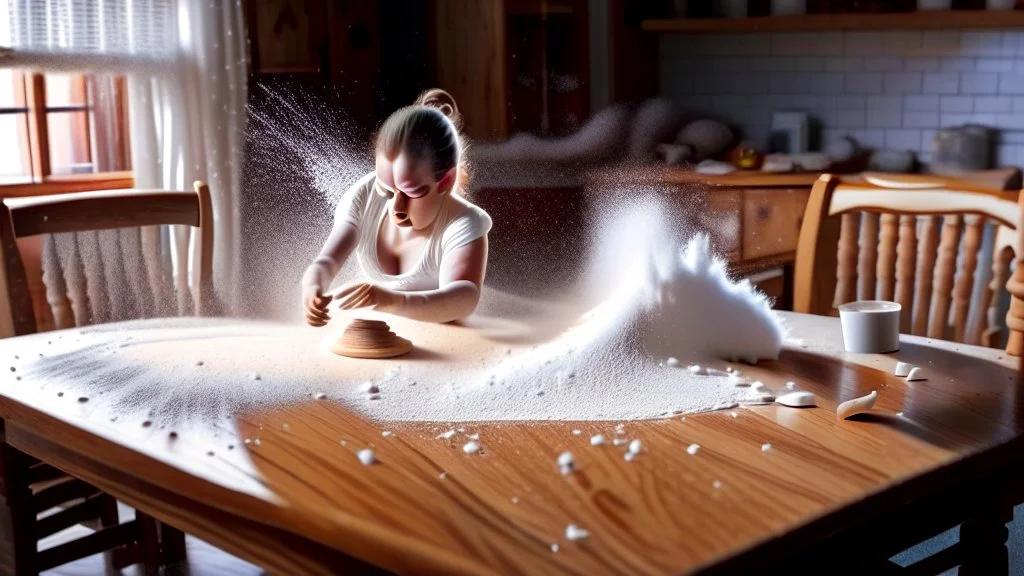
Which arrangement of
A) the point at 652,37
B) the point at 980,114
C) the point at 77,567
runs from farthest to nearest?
1. the point at 652,37
2. the point at 980,114
3. the point at 77,567

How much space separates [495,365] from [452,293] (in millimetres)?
168

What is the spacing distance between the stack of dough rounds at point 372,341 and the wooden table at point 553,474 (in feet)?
0.10

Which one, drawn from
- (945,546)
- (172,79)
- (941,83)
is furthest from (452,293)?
(941,83)

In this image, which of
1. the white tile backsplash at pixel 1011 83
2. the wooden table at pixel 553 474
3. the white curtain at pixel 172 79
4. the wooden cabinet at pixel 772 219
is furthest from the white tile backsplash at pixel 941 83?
the wooden table at pixel 553 474

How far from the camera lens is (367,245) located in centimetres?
162

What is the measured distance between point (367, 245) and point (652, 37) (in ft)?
7.69

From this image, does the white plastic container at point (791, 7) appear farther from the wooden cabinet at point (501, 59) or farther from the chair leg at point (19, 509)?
the chair leg at point (19, 509)

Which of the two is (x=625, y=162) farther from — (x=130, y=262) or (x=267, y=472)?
(x=267, y=472)

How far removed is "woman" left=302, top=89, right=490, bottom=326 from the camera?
147 centimetres

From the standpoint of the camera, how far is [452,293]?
154cm

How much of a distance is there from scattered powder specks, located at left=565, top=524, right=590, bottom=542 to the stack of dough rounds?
612 mm

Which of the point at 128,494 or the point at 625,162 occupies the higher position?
the point at 625,162

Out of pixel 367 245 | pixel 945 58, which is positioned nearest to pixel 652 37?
pixel 945 58

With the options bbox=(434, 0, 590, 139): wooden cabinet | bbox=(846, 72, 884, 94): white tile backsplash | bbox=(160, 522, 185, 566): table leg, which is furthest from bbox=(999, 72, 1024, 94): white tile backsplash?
bbox=(160, 522, 185, 566): table leg
